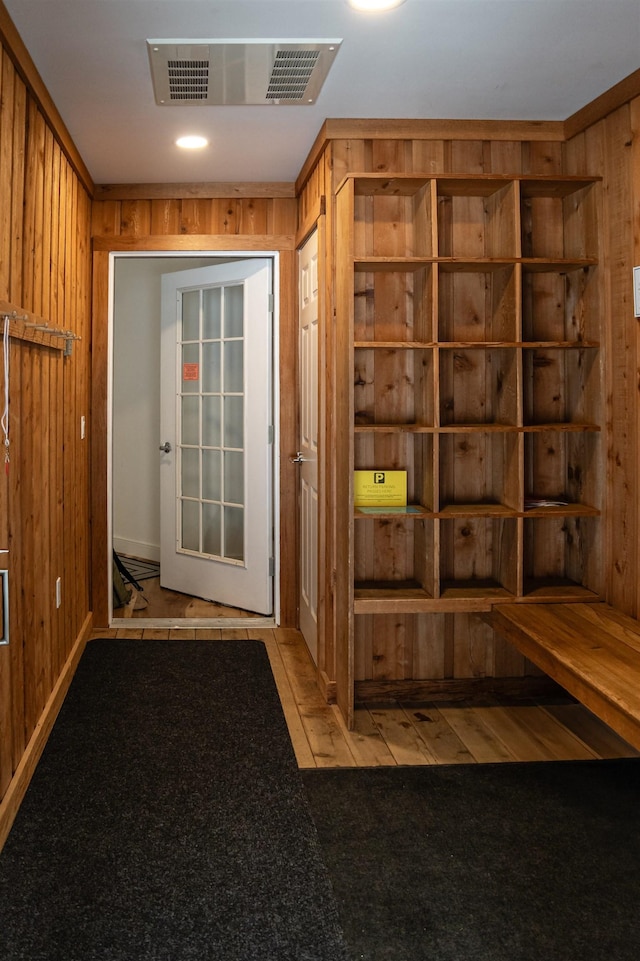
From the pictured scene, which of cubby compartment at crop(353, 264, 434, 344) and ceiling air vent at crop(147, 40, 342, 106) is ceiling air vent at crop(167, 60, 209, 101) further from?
cubby compartment at crop(353, 264, 434, 344)

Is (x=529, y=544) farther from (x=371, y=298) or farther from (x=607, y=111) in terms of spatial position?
(x=607, y=111)

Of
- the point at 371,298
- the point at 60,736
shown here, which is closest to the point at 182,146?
the point at 371,298

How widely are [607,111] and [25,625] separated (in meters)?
2.90

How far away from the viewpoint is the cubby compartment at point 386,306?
3395 millimetres

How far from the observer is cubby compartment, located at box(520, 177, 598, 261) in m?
3.26

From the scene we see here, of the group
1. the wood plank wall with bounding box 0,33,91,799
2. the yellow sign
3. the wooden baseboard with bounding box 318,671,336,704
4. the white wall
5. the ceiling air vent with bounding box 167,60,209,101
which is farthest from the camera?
the white wall

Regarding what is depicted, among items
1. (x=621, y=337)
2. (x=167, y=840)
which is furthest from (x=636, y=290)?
(x=167, y=840)

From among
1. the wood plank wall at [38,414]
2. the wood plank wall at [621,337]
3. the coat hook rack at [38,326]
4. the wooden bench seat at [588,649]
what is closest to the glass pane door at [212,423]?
the wood plank wall at [38,414]

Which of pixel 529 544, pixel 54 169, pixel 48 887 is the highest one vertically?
pixel 54 169

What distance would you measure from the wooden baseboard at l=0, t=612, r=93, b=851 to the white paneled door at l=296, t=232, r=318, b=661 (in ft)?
3.89

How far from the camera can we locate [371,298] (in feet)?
11.2

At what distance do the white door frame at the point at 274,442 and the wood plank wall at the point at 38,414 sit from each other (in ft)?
1.21

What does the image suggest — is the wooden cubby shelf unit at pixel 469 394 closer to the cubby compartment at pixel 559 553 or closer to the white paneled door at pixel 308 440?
the cubby compartment at pixel 559 553

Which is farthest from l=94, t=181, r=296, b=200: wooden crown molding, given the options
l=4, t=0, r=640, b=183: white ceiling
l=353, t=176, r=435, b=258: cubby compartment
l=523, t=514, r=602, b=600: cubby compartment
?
l=523, t=514, r=602, b=600: cubby compartment
